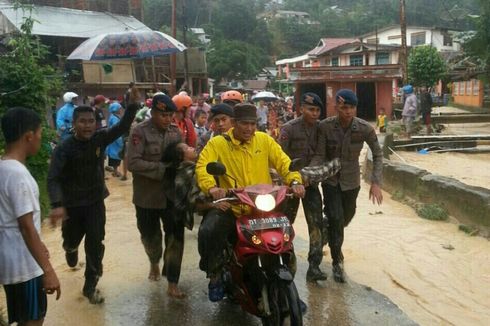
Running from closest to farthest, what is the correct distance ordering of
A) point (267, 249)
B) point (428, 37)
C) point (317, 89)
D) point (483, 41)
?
point (267, 249)
point (483, 41)
point (317, 89)
point (428, 37)

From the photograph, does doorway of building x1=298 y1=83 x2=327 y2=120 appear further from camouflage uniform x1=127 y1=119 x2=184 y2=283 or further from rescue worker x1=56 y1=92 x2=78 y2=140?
camouflage uniform x1=127 y1=119 x2=184 y2=283

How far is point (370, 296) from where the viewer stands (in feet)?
15.7

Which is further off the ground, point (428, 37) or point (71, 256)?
point (428, 37)

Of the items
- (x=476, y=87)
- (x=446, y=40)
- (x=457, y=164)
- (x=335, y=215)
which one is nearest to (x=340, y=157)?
(x=335, y=215)

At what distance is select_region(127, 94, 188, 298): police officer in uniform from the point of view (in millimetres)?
4559

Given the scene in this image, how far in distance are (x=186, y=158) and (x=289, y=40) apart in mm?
73315

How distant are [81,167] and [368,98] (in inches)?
1142

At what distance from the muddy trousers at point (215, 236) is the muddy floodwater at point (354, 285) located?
670 millimetres

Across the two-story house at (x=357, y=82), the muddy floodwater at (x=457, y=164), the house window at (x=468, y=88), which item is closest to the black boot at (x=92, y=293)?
the muddy floodwater at (x=457, y=164)

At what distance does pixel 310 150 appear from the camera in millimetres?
5262

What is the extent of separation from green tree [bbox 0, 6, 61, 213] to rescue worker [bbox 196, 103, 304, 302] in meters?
3.98

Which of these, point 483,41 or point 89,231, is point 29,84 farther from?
point 483,41

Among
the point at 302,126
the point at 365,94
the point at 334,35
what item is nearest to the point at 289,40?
the point at 334,35

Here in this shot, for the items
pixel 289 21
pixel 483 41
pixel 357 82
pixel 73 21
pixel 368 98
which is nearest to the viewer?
pixel 483 41
